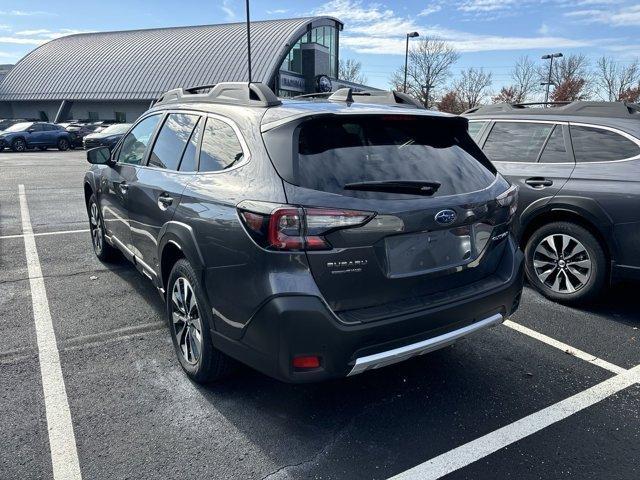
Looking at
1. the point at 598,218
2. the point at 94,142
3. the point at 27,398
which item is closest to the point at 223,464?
the point at 27,398

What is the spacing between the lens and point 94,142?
2447 cm

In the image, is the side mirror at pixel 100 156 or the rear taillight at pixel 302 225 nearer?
the rear taillight at pixel 302 225

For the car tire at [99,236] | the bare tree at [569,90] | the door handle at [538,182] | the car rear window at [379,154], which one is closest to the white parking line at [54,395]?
the car tire at [99,236]

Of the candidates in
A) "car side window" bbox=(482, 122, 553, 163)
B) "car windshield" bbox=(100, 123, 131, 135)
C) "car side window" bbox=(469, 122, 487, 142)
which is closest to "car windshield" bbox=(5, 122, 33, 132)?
"car windshield" bbox=(100, 123, 131, 135)

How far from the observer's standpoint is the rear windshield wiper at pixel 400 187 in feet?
8.53

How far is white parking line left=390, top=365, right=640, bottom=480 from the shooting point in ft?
8.30

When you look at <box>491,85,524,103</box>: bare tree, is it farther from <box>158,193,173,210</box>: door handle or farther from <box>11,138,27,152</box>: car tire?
<box>158,193,173,210</box>: door handle

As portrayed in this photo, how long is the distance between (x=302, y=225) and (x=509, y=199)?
153 cm

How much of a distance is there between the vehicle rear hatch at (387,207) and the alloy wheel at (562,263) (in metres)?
1.94

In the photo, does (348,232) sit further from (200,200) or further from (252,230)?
(200,200)

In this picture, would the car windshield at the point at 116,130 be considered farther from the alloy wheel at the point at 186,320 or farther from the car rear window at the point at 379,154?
the car rear window at the point at 379,154

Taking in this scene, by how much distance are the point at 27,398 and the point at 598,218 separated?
14.7 feet

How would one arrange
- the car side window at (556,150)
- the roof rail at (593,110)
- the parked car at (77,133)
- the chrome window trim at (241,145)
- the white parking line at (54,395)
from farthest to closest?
1. the parked car at (77,133)
2. the car side window at (556,150)
3. the roof rail at (593,110)
4. the chrome window trim at (241,145)
5. the white parking line at (54,395)

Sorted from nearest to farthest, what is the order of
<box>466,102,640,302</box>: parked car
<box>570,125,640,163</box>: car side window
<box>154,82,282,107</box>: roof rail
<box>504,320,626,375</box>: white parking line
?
<box>154,82,282,107</box>: roof rail < <box>504,320,626,375</box>: white parking line < <box>466,102,640,302</box>: parked car < <box>570,125,640,163</box>: car side window
